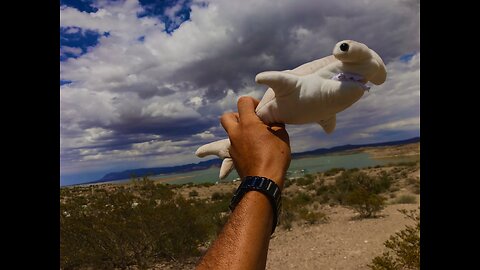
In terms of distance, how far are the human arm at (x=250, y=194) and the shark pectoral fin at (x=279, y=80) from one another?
17cm

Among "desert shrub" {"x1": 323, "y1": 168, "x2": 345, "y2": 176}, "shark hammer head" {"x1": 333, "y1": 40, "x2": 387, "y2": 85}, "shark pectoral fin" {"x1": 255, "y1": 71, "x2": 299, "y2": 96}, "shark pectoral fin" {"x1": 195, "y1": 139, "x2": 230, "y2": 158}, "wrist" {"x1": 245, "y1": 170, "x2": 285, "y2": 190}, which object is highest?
"shark hammer head" {"x1": 333, "y1": 40, "x2": 387, "y2": 85}

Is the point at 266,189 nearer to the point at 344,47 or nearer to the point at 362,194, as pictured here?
the point at 344,47

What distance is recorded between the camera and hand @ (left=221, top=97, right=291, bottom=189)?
160 centimetres

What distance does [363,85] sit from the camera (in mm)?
1836

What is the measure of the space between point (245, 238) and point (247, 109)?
735mm

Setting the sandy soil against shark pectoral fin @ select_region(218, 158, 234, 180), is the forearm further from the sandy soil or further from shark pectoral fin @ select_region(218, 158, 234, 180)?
the sandy soil

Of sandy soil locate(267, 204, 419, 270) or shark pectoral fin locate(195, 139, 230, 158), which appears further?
sandy soil locate(267, 204, 419, 270)

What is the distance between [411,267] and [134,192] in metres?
8.03

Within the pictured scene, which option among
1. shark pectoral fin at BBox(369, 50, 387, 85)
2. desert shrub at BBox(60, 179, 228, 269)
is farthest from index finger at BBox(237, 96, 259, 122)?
desert shrub at BBox(60, 179, 228, 269)

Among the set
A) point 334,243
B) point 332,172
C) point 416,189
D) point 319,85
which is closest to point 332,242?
point 334,243

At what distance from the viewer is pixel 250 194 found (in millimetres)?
1494

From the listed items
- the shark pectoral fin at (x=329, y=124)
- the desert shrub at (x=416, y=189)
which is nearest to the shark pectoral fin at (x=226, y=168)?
the shark pectoral fin at (x=329, y=124)

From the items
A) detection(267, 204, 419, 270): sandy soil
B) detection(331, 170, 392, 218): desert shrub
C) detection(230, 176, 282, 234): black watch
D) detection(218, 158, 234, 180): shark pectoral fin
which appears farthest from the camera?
detection(331, 170, 392, 218): desert shrub
